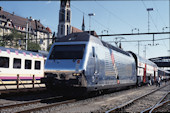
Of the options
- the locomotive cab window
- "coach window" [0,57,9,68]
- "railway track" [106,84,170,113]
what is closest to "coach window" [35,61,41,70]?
the locomotive cab window

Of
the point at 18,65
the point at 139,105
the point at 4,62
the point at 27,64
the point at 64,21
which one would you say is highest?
the point at 64,21

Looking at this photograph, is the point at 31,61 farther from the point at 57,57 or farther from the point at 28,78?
the point at 57,57

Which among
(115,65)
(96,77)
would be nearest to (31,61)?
(115,65)

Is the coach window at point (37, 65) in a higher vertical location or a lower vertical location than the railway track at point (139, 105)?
higher

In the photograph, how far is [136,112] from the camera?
30.4ft

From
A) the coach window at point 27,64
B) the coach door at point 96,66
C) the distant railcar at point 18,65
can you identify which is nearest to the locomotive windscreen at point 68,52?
the coach door at point 96,66

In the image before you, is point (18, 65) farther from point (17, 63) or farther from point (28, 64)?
point (28, 64)

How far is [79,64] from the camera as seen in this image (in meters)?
11.8

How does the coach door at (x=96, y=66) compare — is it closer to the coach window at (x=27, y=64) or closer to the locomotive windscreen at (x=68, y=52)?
the locomotive windscreen at (x=68, y=52)

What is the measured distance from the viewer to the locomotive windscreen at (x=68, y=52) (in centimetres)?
1234

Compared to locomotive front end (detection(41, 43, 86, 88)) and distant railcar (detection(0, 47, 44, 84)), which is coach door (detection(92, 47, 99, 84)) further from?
distant railcar (detection(0, 47, 44, 84))

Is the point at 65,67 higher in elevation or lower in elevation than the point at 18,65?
lower

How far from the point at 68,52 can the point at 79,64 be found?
3.94 ft

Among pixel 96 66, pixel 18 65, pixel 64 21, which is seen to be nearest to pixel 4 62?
pixel 18 65
